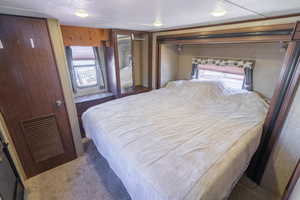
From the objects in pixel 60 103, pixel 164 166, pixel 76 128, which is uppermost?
pixel 60 103

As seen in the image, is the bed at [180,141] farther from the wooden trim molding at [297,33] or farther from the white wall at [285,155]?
the wooden trim molding at [297,33]

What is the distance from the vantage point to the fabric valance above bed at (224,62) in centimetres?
248

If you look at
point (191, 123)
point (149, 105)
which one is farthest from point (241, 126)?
point (149, 105)

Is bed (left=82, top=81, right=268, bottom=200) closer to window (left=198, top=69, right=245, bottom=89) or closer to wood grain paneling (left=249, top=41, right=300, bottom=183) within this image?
wood grain paneling (left=249, top=41, right=300, bottom=183)

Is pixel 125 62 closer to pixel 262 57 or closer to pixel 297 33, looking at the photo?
pixel 262 57

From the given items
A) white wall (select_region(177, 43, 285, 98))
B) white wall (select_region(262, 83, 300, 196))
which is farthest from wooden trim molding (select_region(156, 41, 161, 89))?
white wall (select_region(262, 83, 300, 196))

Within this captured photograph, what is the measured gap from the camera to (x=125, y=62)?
330 centimetres

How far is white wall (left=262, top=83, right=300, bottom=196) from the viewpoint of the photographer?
1486mm

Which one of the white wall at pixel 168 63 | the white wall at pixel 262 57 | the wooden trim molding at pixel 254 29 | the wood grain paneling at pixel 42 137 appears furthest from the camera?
the white wall at pixel 168 63

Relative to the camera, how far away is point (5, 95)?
5.35 feet

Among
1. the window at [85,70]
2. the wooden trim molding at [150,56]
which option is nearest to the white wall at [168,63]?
the wooden trim molding at [150,56]

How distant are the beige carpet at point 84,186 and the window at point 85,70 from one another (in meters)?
1.65

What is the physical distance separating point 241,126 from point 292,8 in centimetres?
132

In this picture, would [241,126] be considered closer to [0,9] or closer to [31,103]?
[31,103]
